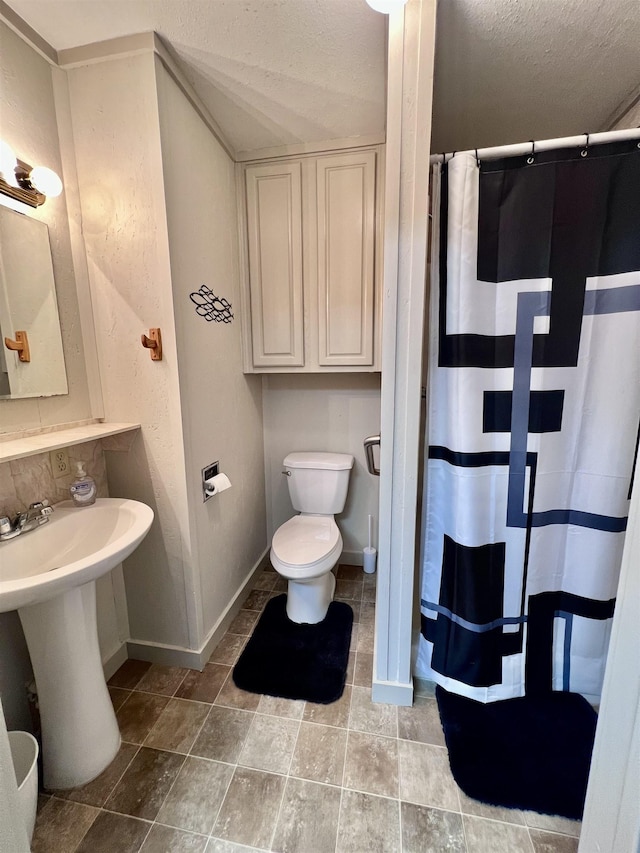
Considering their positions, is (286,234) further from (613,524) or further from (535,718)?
(535,718)

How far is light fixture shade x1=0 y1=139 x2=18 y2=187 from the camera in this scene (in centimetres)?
98

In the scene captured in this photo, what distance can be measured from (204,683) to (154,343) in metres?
1.43

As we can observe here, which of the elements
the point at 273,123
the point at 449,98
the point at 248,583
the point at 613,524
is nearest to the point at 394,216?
the point at 449,98

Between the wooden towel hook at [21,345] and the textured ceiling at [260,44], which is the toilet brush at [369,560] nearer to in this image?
the wooden towel hook at [21,345]

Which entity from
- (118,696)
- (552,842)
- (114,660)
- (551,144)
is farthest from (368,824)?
(551,144)

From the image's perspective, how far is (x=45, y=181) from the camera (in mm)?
1060

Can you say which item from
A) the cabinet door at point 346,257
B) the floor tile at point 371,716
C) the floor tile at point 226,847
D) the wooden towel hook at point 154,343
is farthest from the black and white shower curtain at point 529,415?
the wooden towel hook at point 154,343

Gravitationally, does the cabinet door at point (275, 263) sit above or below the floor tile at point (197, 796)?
above

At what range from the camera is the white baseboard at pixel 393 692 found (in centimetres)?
130

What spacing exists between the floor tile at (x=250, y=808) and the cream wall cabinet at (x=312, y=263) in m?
1.69

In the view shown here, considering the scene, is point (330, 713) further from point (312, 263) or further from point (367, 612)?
point (312, 263)

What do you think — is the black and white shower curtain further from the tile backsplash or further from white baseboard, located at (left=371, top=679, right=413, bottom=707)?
the tile backsplash

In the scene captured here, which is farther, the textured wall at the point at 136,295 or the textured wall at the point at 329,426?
the textured wall at the point at 329,426

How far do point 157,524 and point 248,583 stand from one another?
32.6 inches
